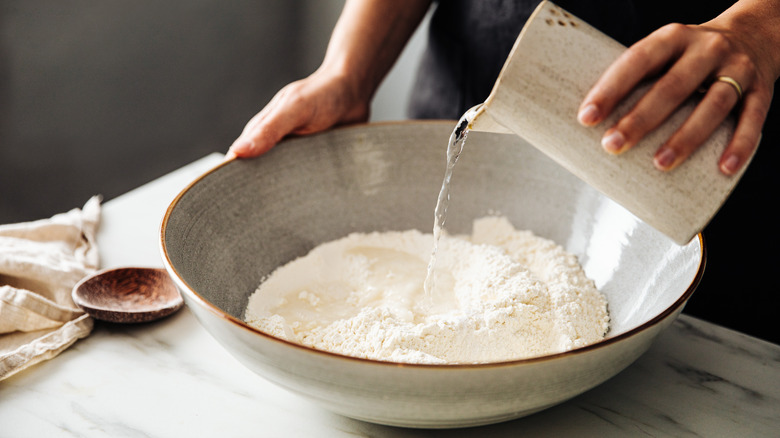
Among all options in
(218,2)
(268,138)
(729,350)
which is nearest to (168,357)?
(268,138)

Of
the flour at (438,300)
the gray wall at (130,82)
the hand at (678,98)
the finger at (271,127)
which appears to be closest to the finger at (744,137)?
the hand at (678,98)

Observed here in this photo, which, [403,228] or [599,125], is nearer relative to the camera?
[599,125]

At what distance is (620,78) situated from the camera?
1.82ft

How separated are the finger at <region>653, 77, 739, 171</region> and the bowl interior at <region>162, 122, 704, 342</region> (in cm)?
19

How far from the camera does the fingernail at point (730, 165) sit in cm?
55

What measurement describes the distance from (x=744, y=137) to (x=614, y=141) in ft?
0.38

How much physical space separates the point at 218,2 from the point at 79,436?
191 centimetres

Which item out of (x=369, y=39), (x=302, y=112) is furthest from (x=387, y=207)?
(x=369, y=39)

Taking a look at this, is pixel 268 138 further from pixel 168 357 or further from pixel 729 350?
pixel 729 350

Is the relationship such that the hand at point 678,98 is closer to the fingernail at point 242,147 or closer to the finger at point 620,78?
the finger at point 620,78

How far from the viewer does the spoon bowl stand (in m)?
0.79

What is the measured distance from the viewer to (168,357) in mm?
759

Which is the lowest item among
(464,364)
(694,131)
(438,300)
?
(438,300)

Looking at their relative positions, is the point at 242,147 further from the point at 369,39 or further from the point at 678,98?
the point at 678,98
